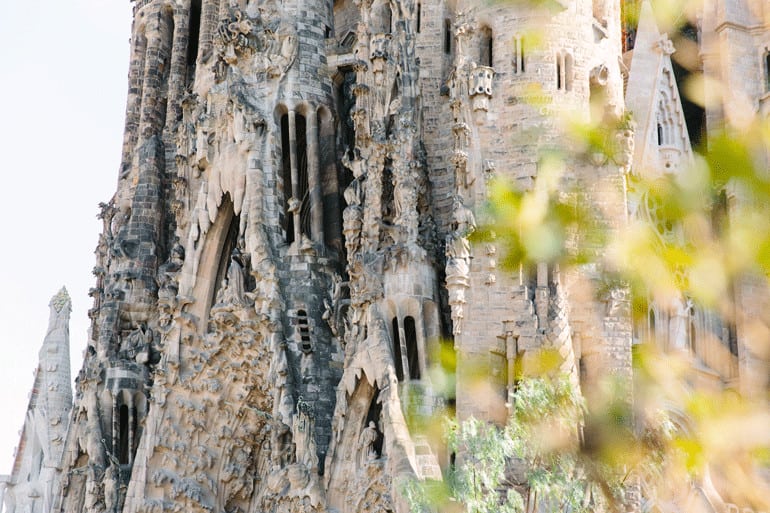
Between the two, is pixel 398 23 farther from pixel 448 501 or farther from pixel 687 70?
pixel 448 501

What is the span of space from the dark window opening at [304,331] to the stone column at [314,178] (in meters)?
1.31

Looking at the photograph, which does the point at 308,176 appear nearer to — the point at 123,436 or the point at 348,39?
the point at 348,39

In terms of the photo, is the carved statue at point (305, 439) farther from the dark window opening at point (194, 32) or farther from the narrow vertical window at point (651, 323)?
the dark window opening at point (194, 32)

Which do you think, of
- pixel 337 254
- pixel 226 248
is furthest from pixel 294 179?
pixel 226 248

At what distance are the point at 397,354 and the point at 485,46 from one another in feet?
15.0

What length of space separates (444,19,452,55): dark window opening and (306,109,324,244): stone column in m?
3.14

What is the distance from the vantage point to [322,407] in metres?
20.5

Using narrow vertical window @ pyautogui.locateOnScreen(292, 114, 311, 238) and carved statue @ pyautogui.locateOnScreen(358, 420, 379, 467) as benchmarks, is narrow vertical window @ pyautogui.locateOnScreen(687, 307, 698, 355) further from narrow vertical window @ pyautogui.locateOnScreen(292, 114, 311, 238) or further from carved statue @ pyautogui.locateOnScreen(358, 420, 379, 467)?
narrow vertical window @ pyautogui.locateOnScreen(292, 114, 311, 238)

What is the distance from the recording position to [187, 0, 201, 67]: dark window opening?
2805 centimetres

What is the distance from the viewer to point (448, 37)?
20.4 m

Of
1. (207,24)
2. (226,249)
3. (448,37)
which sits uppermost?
(207,24)

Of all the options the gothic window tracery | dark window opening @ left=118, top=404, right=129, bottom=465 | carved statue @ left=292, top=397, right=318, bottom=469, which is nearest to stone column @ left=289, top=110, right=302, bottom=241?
the gothic window tracery

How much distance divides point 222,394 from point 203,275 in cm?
211

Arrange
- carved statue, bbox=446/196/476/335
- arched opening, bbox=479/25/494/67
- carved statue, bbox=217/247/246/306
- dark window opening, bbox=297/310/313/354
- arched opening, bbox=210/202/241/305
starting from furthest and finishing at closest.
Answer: arched opening, bbox=210/202/241/305, carved statue, bbox=217/247/246/306, dark window opening, bbox=297/310/313/354, arched opening, bbox=479/25/494/67, carved statue, bbox=446/196/476/335
